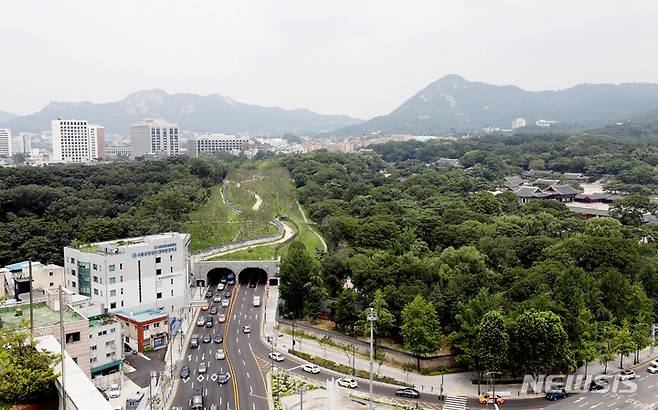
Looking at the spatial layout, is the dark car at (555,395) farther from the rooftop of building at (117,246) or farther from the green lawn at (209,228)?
the green lawn at (209,228)

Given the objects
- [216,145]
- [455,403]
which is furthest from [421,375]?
[216,145]

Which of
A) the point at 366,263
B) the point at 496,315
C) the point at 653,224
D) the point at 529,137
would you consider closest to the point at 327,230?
the point at 366,263

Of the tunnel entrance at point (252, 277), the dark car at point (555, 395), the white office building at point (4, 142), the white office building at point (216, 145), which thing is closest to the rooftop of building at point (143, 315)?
the tunnel entrance at point (252, 277)

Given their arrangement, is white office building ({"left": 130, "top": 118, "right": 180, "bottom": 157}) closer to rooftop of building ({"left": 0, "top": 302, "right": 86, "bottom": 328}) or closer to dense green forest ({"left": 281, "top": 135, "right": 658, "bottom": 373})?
dense green forest ({"left": 281, "top": 135, "right": 658, "bottom": 373})

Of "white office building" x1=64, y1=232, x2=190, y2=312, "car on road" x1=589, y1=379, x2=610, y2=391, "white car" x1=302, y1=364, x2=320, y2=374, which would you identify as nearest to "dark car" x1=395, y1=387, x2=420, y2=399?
"white car" x1=302, y1=364, x2=320, y2=374

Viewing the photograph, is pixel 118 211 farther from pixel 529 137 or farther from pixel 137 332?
pixel 529 137
